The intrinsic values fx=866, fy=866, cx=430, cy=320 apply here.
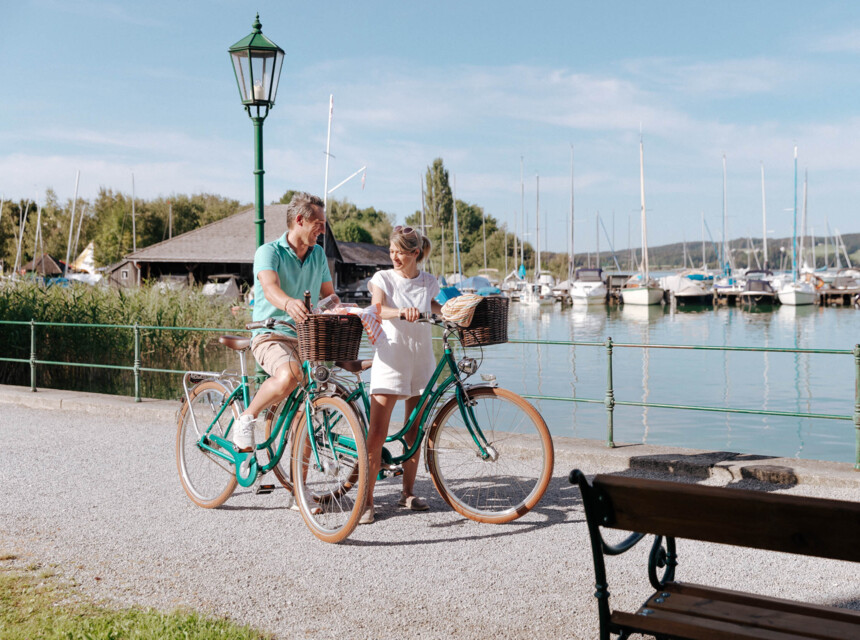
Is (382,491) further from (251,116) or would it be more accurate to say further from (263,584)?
(251,116)

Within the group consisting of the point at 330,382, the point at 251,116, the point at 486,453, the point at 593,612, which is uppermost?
the point at 251,116

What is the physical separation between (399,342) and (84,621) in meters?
2.30

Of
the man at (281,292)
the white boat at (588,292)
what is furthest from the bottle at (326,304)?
the white boat at (588,292)

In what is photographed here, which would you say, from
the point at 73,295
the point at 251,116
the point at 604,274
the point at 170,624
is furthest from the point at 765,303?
the point at 170,624

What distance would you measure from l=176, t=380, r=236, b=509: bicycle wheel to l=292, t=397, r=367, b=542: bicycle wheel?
2.28 ft

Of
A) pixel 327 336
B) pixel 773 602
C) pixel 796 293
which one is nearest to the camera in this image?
pixel 773 602

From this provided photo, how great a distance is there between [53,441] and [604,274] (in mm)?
75473

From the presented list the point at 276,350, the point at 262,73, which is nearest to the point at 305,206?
the point at 276,350

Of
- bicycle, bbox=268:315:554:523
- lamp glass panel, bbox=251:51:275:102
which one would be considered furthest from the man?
lamp glass panel, bbox=251:51:275:102

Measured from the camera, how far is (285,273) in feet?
17.9

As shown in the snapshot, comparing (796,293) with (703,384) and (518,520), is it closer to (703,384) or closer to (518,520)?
(703,384)

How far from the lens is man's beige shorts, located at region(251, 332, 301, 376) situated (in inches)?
211

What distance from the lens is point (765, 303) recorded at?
222ft

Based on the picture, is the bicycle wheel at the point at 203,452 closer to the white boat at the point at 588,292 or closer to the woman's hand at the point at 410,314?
the woman's hand at the point at 410,314
